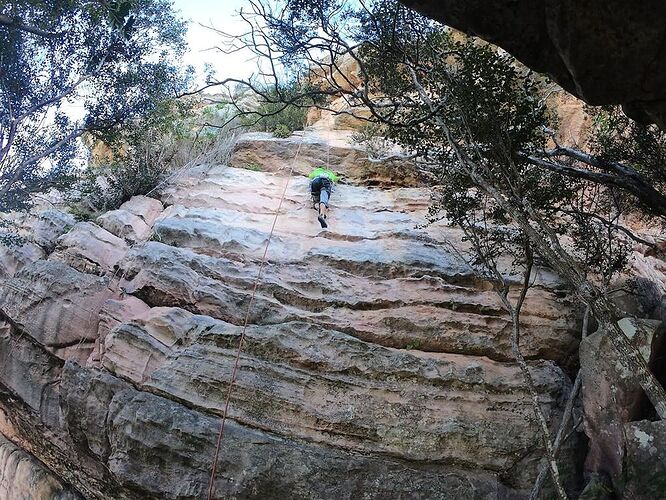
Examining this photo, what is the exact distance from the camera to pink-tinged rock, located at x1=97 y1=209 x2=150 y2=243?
9703mm

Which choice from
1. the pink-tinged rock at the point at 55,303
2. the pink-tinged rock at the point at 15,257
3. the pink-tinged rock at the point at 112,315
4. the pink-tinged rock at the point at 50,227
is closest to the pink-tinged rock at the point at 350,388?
the pink-tinged rock at the point at 112,315

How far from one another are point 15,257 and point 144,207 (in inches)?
110

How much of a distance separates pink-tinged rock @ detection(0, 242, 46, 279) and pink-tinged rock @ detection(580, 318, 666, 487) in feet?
29.0

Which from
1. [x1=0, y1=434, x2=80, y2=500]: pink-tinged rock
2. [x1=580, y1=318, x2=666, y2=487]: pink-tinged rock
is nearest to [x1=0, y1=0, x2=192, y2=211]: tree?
[x1=0, y1=434, x2=80, y2=500]: pink-tinged rock

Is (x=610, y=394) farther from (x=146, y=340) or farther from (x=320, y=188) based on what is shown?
(x=320, y=188)

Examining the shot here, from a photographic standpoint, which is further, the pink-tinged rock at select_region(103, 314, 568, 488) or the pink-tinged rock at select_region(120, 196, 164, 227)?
the pink-tinged rock at select_region(120, 196, 164, 227)

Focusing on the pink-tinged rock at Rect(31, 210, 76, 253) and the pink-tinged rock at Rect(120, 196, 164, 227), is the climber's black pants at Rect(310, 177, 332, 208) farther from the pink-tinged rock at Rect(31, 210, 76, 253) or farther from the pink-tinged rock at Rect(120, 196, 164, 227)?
the pink-tinged rock at Rect(31, 210, 76, 253)

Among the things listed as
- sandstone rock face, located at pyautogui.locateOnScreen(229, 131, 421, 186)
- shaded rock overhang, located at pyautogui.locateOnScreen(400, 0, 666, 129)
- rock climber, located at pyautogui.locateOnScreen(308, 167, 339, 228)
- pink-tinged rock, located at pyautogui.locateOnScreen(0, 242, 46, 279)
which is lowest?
pink-tinged rock, located at pyautogui.locateOnScreen(0, 242, 46, 279)

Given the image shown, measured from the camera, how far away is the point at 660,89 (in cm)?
336

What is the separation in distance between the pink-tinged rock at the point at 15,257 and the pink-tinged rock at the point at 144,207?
2.06 m

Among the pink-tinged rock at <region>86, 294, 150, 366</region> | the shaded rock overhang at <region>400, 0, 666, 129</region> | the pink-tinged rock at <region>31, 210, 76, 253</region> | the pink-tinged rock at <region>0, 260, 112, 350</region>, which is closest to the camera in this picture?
the shaded rock overhang at <region>400, 0, 666, 129</region>

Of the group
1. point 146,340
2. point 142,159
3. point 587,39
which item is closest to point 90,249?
point 146,340

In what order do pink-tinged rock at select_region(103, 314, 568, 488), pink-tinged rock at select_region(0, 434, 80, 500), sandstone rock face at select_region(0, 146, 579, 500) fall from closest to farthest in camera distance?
sandstone rock face at select_region(0, 146, 579, 500), pink-tinged rock at select_region(103, 314, 568, 488), pink-tinged rock at select_region(0, 434, 80, 500)

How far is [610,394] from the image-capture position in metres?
6.24
